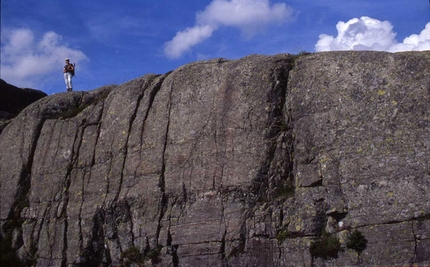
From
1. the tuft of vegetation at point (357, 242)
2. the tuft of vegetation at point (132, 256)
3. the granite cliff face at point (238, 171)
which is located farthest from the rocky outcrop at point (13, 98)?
the tuft of vegetation at point (357, 242)

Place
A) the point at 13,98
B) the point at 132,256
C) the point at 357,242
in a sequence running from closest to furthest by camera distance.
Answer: the point at 357,242, the point at 132,256, the point at 13,98

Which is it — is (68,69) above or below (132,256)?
above

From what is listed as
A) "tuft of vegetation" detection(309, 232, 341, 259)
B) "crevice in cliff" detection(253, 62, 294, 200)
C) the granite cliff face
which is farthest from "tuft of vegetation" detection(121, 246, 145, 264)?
"tuft of vegetation" detection(309, 232, 341, 259)

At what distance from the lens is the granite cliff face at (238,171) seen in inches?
634

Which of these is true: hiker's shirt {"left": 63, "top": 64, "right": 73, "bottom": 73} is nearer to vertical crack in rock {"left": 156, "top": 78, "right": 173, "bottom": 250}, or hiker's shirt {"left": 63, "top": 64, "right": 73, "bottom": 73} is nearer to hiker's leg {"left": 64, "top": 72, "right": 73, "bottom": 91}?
hiker's leg {"left": 64, "top": 72, "right": 73, "bottom": 91}

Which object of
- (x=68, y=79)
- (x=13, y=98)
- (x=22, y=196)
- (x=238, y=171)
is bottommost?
(x=22, y=196)

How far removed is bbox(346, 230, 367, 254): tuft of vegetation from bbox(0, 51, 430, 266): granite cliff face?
0.09ft

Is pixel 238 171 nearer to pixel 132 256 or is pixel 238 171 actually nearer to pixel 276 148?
pixel 276 148

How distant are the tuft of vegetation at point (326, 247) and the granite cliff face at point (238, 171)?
1.5 inches

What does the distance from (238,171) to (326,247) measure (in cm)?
371

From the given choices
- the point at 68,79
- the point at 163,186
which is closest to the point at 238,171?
the point at 163,186

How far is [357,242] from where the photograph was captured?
1564 cm

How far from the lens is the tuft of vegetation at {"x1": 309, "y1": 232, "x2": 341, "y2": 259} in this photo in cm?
1590

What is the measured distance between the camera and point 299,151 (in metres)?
17.8
